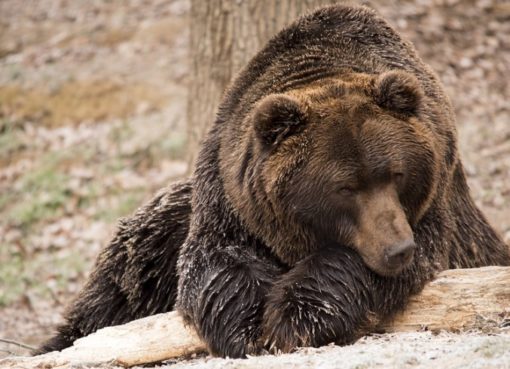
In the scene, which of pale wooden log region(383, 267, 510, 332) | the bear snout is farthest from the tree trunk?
the bear snout

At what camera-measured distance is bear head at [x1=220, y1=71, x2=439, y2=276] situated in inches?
186

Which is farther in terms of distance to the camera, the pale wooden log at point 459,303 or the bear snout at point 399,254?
the pale wooden log at point 459,303

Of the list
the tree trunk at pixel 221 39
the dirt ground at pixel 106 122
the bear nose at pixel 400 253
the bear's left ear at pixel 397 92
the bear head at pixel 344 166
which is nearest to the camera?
the bear nose at pixel 400 253

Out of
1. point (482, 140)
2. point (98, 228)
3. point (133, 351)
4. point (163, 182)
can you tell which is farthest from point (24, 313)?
point (482, 140)

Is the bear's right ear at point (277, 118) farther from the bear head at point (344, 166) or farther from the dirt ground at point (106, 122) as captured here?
the dirt ground at point (106, 122)

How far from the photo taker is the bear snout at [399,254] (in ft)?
14.6

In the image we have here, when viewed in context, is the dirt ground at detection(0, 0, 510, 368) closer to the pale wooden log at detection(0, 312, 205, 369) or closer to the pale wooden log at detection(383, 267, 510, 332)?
the pale wooden log at detection(0, 312, 205, 369)

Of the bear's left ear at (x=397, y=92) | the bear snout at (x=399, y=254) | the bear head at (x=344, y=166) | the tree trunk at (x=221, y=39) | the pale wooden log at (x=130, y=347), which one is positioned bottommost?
the pale wooden log at (x=130, y=347)

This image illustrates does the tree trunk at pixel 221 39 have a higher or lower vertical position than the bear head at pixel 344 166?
higher

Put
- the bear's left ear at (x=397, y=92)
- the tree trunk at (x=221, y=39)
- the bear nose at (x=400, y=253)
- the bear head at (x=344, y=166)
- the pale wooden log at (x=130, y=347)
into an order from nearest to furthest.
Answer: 1. the bear nose at (x=400, y=253)
2. the bear head at (x=344, y=166)
3. the bear's left ear at (x=397, y=92)
4. the pale wooden log at (x=130, y=347)
5. the tree trunk at (x=221, y=39)

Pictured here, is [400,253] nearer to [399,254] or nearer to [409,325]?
[399,254]

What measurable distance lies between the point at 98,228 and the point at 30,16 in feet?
24.1

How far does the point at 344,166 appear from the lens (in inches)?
187

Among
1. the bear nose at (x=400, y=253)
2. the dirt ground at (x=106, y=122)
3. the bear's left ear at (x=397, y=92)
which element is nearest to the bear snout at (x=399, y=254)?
the bear nose at (x=400, y=253)
